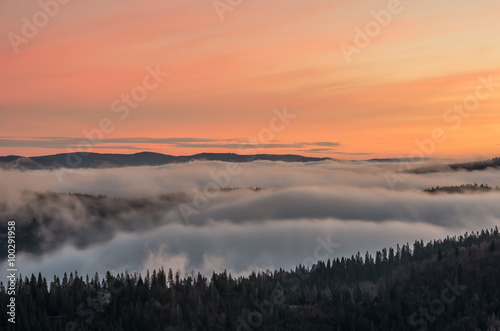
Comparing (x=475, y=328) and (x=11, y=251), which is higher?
(x=11, y=251)

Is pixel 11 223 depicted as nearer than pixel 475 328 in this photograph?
Yes

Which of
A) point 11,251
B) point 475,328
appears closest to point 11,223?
point 11,251

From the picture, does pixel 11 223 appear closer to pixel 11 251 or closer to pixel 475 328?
pixel 11 251

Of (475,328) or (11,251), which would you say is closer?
(11,251)
